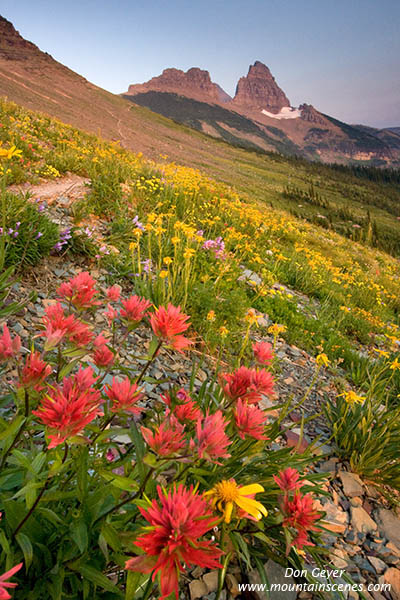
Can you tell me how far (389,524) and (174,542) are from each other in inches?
98.9

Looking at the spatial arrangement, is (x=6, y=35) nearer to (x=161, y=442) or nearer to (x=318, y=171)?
(x=318, y=171)

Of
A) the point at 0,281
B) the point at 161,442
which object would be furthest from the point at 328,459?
the point at 0,281

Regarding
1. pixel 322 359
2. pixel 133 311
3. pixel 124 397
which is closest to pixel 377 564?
pixel 322 359

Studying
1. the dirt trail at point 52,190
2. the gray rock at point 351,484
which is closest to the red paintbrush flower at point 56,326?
the gray rock at point 351,484

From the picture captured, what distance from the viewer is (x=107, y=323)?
11.1 feet

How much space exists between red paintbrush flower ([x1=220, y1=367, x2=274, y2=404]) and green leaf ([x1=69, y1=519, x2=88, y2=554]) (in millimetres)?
698

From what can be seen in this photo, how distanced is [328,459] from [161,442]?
254cm

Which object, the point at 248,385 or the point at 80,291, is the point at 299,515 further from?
the point at 80,291

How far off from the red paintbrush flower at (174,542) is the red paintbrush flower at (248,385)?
0.53 meters

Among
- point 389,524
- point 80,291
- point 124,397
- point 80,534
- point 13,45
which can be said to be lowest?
point 389,524

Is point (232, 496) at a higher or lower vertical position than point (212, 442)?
lower

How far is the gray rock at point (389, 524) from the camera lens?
7.39 feet

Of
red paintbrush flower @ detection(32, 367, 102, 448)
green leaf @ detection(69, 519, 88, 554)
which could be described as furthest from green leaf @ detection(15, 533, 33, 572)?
Result: red paintbrush flower @ detection(32, 367, 102, 448)

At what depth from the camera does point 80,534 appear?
1.02m
